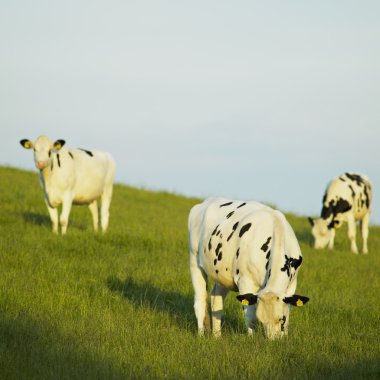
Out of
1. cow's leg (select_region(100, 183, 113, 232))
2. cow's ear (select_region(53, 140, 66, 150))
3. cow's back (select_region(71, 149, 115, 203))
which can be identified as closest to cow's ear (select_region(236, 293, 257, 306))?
cow's ear (select_region(53, 140, 66, 150))

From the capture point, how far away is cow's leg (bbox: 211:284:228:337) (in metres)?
9.46

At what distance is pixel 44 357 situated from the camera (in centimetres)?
719

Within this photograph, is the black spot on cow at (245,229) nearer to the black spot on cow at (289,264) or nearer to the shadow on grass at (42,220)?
the black spot on cow at (289,264)

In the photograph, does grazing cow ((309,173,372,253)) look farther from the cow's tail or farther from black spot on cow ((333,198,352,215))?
the cow's tail

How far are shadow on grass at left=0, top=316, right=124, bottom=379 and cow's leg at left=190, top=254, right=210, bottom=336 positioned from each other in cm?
204

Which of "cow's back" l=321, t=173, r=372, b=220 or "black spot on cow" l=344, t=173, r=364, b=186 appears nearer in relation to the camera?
"cow's back" l=321, t=173, r=372, b=220

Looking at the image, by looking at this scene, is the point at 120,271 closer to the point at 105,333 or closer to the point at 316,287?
the point at 316,287

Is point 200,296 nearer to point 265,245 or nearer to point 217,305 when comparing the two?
point 217,305

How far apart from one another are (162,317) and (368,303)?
174 inches

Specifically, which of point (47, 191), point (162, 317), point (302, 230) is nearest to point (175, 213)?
point (302, 230)

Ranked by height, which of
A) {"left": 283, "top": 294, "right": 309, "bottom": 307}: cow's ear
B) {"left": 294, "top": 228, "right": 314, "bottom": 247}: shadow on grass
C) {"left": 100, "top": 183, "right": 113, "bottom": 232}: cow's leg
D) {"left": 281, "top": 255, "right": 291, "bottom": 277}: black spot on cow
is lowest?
{"left": 294, "top": 228, "right": 314, "bottom": 247}: shadow on grass

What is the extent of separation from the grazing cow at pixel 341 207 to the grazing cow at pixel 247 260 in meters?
13.1

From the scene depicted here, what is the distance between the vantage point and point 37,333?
819 cm

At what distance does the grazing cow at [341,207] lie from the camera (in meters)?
22.7
